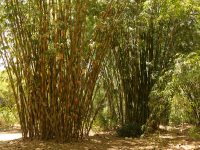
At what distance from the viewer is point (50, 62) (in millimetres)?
5074

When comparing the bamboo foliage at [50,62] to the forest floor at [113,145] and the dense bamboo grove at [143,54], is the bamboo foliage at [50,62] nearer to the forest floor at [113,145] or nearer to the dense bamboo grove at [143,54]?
the forest floor at [113,145]

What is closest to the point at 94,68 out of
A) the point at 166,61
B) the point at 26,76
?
the point at 26,76

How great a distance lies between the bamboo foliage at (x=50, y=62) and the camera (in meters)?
4.96

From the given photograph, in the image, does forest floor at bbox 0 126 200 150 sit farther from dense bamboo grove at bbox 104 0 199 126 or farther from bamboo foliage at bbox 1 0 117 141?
dense bamboo grove at bbox 104 0 199 126

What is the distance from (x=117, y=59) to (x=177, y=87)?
276 centimetres

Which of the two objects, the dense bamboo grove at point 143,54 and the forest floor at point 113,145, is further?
the dense bamboo grove at point 143,54

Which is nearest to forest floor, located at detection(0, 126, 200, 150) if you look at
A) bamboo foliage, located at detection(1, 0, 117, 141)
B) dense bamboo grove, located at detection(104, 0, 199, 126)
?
bamboo foliage, located at detection(1, 0, 117, 141)

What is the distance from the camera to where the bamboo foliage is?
496 centimetres

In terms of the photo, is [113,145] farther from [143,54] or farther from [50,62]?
[143,54]

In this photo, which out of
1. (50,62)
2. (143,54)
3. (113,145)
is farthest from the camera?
(143,54)

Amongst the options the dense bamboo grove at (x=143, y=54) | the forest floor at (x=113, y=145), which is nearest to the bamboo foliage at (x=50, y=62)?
the forest floor at (x=113, y=145)

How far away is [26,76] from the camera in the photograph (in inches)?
203

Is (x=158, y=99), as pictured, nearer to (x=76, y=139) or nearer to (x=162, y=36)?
(x=76, y=139)

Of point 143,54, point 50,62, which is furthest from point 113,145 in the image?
point 143,54
